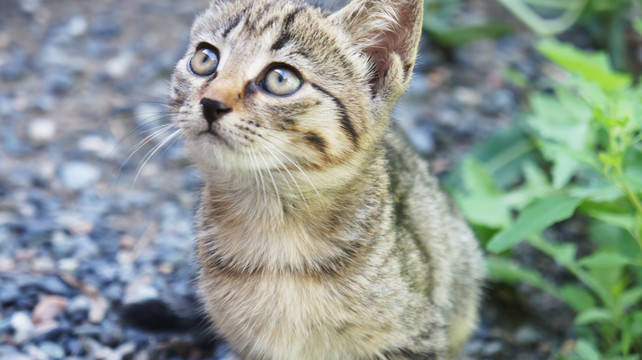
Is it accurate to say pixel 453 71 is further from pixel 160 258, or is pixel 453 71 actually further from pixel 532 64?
pixel 160 258

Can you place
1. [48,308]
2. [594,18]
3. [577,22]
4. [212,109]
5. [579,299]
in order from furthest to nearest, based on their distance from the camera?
[577,22] < [594,18] < [579,299] < [48,308] < [212,109]

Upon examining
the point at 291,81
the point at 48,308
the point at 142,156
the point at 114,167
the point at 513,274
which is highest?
the point at 291,81

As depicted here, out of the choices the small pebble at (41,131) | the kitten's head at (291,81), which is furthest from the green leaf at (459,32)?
A: the small pebble at (41,131)

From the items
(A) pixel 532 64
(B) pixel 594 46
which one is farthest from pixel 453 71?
(B) pixel 594 46

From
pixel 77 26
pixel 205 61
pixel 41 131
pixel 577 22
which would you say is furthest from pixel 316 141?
pixel 577 22

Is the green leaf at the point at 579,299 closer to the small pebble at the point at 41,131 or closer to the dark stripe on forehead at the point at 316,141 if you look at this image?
the dark stripe on forehead at the point at 316,141

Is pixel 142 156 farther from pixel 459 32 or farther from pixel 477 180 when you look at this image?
pixel 459 32

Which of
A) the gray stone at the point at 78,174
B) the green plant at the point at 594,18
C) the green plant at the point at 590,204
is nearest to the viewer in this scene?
the green plant at the point at 590,204
